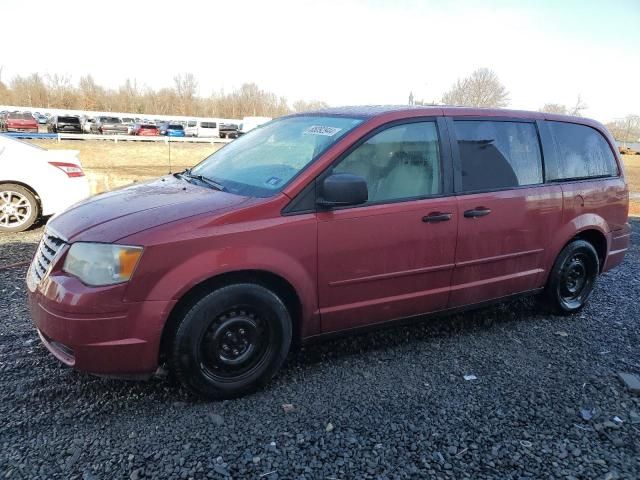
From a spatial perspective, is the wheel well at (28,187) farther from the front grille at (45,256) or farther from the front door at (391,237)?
the front door at (391,237)

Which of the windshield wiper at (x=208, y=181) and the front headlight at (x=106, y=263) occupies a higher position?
the windshield wiper at (x=208, y=181)

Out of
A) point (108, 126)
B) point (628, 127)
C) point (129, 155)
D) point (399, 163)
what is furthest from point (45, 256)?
point (628, 127)

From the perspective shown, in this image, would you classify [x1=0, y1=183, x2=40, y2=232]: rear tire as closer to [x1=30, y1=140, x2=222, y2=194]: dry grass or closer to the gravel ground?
the gravel ground

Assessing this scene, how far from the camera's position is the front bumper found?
253 cm

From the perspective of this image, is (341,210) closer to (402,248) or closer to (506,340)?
(402,248)

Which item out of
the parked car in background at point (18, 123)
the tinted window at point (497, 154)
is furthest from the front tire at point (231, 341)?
the parked car in background at point (18, 123)

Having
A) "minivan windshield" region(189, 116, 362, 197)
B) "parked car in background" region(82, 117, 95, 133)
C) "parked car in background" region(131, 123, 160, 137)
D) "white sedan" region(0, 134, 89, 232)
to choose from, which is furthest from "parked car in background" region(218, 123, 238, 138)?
"minivan windshield" region(189, 116, 362, 197)

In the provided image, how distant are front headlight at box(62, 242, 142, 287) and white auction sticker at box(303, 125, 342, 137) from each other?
1.50 metres

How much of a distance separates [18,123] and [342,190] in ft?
149

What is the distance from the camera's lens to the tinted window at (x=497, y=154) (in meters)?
3.61

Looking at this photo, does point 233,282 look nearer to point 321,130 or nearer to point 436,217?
point 321,130

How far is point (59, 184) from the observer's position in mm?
6785

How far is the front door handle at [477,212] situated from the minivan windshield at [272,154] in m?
1.04

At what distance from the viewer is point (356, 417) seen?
2.77 meters
